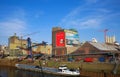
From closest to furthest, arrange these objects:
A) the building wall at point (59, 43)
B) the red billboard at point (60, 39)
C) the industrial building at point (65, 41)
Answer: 1. the industrial building at point (65, 41)
2. the building wall at point (59, 43)
3. the red billboard at point (60, 39)

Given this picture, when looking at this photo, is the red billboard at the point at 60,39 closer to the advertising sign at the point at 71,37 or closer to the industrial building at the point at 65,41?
the industrial building at the point at 65,41

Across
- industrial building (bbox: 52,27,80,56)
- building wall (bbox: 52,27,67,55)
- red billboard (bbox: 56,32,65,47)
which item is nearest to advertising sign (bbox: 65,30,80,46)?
industrial building (bbox: 52,27,80,56)

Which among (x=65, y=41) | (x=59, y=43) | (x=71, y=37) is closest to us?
(x=65, y=41)

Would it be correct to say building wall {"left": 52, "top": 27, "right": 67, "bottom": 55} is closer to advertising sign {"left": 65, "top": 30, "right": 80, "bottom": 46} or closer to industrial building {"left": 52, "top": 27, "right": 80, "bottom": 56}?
industrial building {"left": 52, "top": 27, "right": 80, "bottom": 56}

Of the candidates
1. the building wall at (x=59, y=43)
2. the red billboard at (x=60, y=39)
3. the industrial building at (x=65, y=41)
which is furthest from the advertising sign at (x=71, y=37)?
the building wall at (x=59, y=43)

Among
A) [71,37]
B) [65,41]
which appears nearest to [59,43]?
[65,41]

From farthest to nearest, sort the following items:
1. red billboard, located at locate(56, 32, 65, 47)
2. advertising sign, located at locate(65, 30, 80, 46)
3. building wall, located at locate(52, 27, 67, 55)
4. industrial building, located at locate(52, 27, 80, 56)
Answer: advertising sign, located at locate(65, 30, 80, 46) < red billboard, located at locate(56, 32, 65, 47) < building wall, located at locate(52, 27, 67, 55) < industrial building, located at locate(52, 27, 80, 56)

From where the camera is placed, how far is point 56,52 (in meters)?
153

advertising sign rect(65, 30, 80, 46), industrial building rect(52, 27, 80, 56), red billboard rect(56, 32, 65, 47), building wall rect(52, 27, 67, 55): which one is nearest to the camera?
industrial building rect(52, 27, 80, 56)

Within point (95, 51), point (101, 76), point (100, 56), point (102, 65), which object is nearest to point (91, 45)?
point (95, 51)

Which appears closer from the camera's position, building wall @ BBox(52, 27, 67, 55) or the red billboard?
building wall @ BBox(52, 27, 67, 55)

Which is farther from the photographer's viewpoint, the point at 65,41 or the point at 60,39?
the point at 60,39

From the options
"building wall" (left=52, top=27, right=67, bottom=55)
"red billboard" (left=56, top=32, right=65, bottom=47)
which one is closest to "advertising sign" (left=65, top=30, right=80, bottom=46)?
"red billboard" (left=56, top=32, right=65, bottom=47)

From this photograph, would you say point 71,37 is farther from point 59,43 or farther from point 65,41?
point 59,43
